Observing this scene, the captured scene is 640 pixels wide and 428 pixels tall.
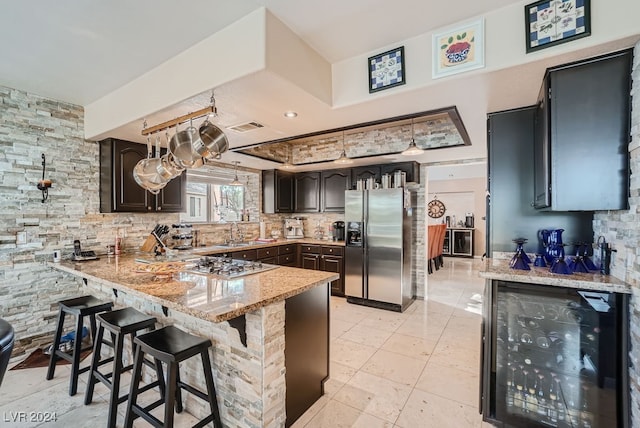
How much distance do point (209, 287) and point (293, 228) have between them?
12.9 ft

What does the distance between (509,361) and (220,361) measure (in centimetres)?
190

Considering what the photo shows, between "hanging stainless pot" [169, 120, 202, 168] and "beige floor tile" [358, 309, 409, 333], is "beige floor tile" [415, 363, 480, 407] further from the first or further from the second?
"hanging stainless pot" [169, 120, 202, 168]

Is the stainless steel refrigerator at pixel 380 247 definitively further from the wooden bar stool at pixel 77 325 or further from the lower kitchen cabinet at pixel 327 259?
the wooden bar stool at pixel 77 325

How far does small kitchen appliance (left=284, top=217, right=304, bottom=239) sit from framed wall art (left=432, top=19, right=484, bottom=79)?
4252mm

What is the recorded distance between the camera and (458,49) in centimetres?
178

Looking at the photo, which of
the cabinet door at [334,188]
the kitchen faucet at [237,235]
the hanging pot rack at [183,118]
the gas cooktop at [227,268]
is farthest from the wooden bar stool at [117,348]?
the cabinet door at [334,188]

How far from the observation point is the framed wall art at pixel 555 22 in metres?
1.48

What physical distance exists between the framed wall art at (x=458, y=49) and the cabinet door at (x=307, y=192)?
3589mm

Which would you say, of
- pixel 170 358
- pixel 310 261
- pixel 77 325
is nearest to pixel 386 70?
pixel 170 358

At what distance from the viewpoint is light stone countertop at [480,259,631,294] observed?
1.53m

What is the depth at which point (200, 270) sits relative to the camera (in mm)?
2369

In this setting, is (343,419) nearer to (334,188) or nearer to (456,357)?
(456,357)

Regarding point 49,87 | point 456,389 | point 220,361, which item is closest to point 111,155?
point 49,87

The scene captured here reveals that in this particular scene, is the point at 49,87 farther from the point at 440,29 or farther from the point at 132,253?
the point at 440,29
